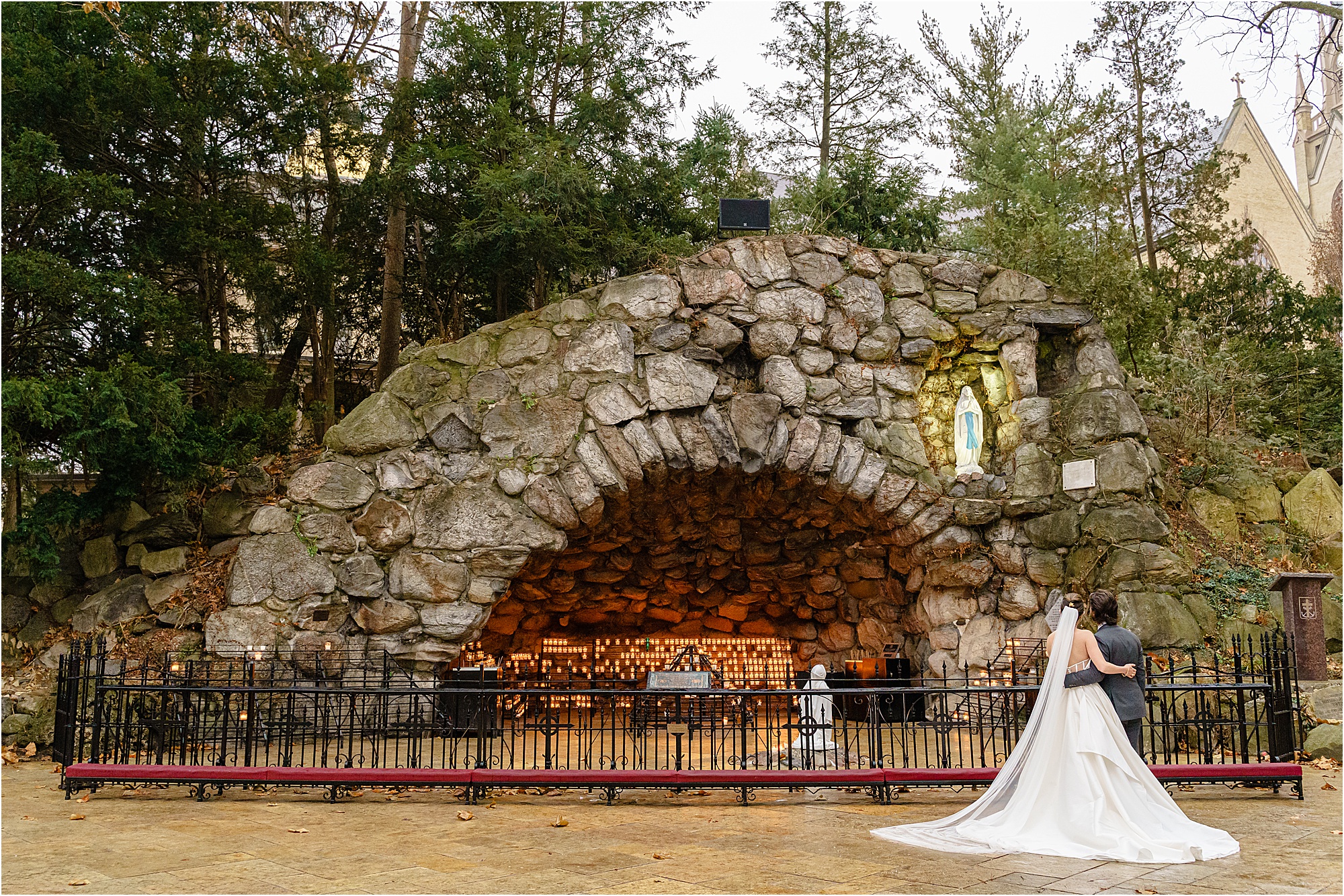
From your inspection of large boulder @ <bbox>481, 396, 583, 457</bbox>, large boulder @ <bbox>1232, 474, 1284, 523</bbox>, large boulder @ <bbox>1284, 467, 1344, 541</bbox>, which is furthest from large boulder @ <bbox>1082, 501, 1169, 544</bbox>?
large boulder @ <bbox>481, 396, 583, 457</bbox>

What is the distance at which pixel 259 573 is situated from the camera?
10.1m

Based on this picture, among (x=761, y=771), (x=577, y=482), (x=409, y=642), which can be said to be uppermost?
(x=577, y=482)

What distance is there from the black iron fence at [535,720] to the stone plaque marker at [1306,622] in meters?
0.44

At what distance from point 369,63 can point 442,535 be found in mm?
8714

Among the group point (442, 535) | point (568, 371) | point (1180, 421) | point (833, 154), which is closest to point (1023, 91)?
point (833, 154)

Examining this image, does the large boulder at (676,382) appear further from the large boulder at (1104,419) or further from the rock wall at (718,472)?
the large boulder at (1104,419)

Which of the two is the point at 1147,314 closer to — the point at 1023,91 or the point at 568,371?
the point at 1023,91

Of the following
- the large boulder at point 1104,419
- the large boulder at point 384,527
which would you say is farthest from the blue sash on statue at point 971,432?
the large boulder at point 384,527

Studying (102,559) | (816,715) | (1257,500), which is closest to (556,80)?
(102,559)

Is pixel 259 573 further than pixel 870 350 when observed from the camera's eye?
No

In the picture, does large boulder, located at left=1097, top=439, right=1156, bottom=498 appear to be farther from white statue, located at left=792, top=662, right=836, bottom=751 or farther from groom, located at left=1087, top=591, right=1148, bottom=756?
groom, located at left=1087, top=591, right=1148, bottom=756

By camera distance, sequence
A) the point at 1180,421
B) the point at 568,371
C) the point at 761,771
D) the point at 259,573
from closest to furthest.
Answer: the point at 761,771
the point at 259,573
the point at 568,371
the point at 1180,421

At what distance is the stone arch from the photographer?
34.2ft

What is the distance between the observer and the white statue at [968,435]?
38.5 ft
